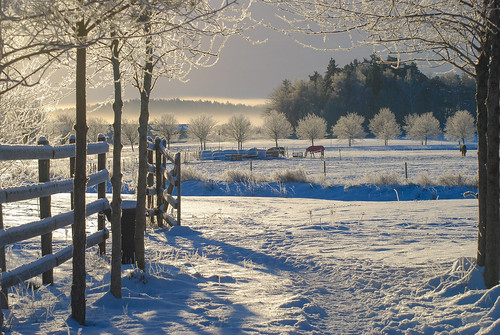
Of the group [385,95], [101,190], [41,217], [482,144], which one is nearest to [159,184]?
[101,190]

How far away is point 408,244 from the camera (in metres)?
8.07

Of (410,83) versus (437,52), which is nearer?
(437,52)

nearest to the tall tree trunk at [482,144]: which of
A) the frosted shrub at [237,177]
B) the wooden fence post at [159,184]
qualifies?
the wooden fence post at [159,184]

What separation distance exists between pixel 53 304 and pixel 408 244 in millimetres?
5675

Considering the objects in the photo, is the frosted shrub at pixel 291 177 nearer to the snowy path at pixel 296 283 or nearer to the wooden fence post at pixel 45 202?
the snowy path at pixel 296 283

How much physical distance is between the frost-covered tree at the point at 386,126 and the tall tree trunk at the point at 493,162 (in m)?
80.6

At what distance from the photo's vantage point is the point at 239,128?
87.6 meters

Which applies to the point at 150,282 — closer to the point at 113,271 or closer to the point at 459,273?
the point at 113,271

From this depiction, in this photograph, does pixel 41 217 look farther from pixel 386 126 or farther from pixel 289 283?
pixel 386 126

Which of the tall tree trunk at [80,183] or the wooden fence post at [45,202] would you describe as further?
the wooden fence post at [45,202]

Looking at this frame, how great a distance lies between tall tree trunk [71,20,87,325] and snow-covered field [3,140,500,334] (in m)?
0.21

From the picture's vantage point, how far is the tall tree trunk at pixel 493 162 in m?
5.09

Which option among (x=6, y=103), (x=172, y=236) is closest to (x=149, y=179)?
(x=172, y=236)


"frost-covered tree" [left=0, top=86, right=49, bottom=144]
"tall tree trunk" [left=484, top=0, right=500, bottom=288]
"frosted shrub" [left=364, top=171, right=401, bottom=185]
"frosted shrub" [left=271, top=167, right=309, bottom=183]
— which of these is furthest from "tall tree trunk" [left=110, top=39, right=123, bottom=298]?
"frosted shrub" [left=271, top=167, right=309, bottom=183]
